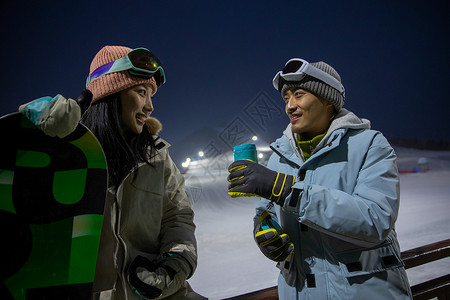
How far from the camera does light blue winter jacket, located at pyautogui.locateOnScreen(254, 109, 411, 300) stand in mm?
1146

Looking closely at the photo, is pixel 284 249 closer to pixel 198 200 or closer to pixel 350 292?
pixel 350 292

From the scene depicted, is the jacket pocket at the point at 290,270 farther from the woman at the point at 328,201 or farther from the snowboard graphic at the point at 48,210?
the snowboard graphic at the point at 48,210

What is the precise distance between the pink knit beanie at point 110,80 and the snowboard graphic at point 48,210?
386mm

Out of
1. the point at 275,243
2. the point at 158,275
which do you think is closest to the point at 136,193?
the point at 158,275

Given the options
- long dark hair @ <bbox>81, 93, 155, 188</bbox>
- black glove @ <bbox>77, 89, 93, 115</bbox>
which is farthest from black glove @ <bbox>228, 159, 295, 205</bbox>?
black glove @ <bbox>77, 89, 93, 115</bbox>

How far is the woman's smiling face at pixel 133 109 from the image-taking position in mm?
1515

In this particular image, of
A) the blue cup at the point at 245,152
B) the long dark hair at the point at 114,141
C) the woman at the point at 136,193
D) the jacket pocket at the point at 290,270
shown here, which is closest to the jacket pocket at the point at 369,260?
Result: the jacket pocket at the point at 290,270

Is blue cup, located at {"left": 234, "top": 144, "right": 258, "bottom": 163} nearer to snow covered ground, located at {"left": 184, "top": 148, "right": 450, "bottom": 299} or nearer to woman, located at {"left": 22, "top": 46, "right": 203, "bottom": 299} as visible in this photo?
woman, located at {"left": 22, "top": 46, "right": 203, "bottom": 299}

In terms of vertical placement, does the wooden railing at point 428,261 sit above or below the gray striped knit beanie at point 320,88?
below

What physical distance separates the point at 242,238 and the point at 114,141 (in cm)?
641

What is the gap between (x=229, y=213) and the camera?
10.6 m

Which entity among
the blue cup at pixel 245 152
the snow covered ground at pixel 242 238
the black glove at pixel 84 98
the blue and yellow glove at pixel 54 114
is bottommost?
the snow covered ground at pixel 242 238

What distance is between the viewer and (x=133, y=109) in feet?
4.98

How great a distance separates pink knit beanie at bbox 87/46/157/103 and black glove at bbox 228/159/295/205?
0.76m
